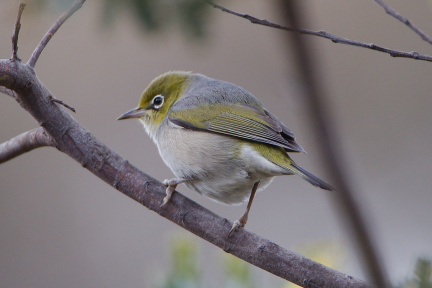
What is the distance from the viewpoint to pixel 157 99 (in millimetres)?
3564

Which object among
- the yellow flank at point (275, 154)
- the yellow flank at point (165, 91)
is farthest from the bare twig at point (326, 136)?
the yellow flank at point (165, 91)

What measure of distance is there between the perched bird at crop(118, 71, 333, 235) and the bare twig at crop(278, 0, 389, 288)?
4.93 feet

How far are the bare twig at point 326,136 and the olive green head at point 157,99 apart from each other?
9.02 feet

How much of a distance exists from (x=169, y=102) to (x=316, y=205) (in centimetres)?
311

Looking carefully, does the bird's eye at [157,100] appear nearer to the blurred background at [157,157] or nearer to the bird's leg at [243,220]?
the bird's leg at [243,220]

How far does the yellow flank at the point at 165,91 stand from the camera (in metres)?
3.52

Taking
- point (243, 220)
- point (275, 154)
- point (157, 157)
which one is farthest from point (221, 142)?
point (157, 157)

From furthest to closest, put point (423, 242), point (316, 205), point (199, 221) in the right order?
point (316, 205) < point (423, 242) < point (199, 221)

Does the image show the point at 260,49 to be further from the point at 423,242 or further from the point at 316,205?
the point at 423,242

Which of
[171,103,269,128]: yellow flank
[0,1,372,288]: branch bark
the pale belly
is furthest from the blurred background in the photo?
[0,1,372,288]: branch bark

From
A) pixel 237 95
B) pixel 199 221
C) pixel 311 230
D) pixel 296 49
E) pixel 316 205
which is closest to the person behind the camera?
pixel 296 49

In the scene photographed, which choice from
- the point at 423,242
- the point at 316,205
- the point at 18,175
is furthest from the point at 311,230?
the point at 18,175

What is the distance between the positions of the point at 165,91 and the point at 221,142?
2.78 feet

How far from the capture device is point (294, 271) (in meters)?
2.08
